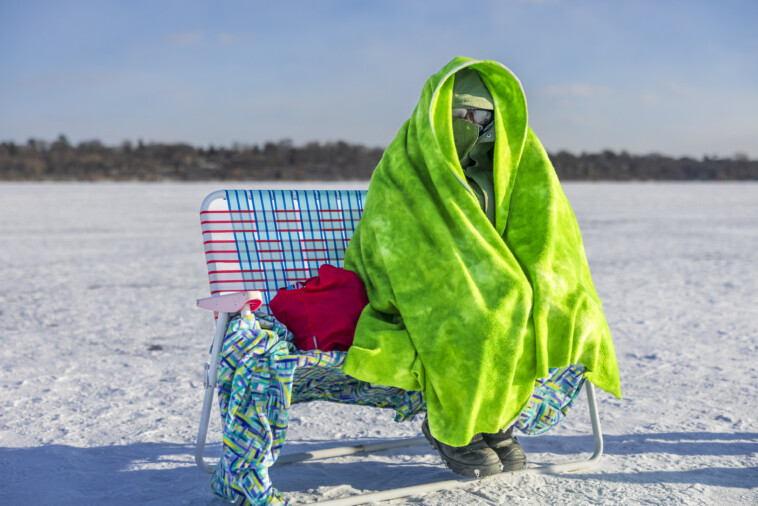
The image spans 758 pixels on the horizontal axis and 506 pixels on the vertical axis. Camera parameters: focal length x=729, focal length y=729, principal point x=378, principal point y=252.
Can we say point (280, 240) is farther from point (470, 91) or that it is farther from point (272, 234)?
point (470, 91)

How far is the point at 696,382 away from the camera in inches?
144

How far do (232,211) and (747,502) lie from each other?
6.62 feet

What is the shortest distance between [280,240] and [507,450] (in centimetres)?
115

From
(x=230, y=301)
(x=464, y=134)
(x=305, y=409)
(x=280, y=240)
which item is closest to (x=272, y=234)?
(x=280, y=240)

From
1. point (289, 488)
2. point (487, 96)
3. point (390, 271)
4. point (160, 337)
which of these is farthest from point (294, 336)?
point (160, 337)

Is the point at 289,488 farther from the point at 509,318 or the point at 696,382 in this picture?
the point at 696,382

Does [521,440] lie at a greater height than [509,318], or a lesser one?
lesser

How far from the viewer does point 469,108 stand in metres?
2.49

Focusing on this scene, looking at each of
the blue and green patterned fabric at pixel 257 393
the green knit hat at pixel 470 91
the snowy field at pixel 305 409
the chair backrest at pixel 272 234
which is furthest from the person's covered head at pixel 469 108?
the snowy field at pixel 305 409

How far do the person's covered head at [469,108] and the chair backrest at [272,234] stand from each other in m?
0.65

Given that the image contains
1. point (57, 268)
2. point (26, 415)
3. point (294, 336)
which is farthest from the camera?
point (57, 268)

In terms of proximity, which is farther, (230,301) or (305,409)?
(305,409)

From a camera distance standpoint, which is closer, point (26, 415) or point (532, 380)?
point (532, 380)

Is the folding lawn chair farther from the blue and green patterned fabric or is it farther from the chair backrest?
the blue and green patterned fabric
